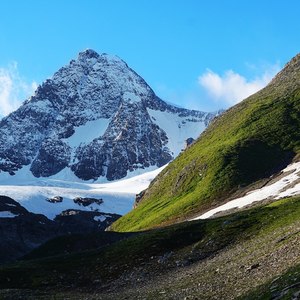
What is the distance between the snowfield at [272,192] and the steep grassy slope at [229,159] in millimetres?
8039

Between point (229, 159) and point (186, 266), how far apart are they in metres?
68.6

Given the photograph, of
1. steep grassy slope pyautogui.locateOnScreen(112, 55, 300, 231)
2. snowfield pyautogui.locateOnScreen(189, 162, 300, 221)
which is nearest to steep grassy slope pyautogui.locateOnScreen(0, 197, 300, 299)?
snowfield pyautogui.locateOnScreen(189, 162, 300, 221)

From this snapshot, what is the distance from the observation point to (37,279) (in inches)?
2231

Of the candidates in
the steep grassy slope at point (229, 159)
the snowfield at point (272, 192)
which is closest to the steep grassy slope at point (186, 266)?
the snowfield at point (272, 192)

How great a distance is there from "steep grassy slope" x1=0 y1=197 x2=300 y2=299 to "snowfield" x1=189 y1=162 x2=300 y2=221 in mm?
20309

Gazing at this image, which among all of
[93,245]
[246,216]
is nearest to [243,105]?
[93,245]

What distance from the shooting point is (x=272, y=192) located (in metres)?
84.2

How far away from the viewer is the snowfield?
80.2 m

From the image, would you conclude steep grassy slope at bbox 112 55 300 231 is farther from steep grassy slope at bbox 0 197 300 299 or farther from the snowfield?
steep grassy slope at bbox 0 197 300 299

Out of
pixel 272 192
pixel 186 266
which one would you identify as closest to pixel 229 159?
pixel 272 192

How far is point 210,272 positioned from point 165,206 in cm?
7807

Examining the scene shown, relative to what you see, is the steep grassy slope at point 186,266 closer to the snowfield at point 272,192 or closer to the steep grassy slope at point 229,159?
the snowfield at point 272,192

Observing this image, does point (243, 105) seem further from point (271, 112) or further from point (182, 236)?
point (182, 236)

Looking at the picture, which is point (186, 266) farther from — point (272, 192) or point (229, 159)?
point (229, 159)
